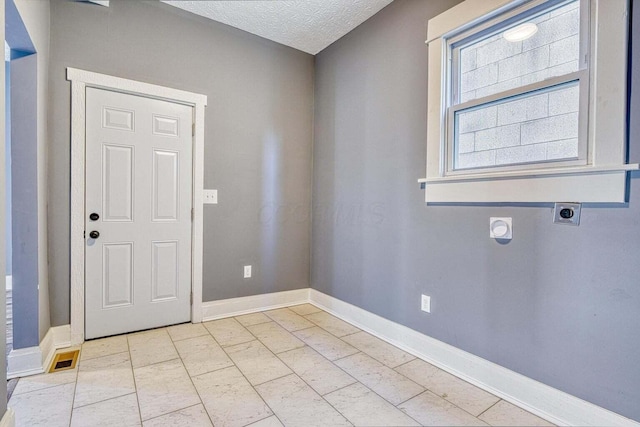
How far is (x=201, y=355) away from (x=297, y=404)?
2.92 ft

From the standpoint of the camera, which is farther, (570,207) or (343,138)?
(343,138)

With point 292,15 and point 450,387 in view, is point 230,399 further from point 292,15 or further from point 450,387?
point 292,15

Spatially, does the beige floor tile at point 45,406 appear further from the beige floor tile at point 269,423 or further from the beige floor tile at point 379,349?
the beige floor tile at point 379,349

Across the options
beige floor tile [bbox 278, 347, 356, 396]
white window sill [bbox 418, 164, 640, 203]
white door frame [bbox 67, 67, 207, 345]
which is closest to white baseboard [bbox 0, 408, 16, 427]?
white door frame [bbox 67, 67, 207, 345]

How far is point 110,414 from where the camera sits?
1569mm

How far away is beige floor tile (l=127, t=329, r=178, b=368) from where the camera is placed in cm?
212

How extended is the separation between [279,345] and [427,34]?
250cm

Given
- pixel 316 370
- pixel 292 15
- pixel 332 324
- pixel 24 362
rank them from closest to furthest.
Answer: pixel 24 362
pixel 316 370
pixel 292 15
pixel 332 324

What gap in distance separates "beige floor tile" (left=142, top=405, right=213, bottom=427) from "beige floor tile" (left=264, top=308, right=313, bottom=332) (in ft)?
3.72

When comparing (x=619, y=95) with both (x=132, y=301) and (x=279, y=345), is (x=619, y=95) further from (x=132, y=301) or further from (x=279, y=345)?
(x=132, y=301)

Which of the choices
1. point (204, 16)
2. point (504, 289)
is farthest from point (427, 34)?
point (204, 16)

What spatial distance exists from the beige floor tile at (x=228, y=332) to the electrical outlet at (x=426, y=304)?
134cm

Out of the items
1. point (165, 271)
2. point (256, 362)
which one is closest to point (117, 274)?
point (165, 271)

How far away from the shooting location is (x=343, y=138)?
296cm
